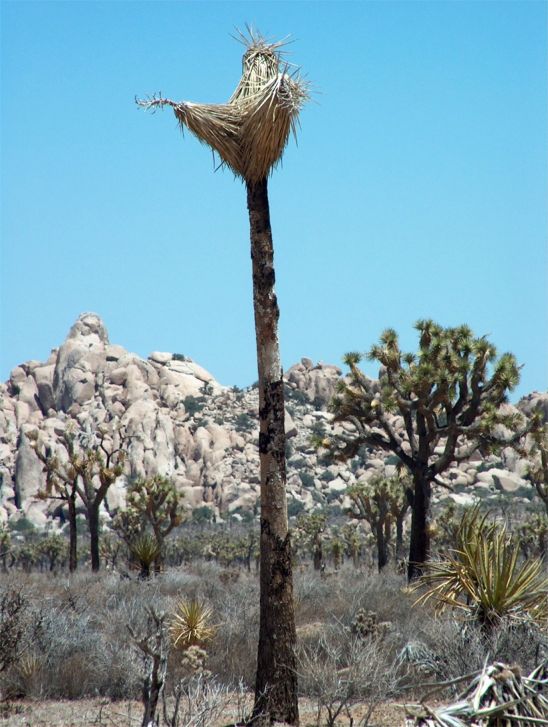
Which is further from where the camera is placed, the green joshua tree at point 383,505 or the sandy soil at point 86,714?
the green joshua tree at point 383,505

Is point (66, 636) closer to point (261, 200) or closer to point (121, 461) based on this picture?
point (261, 200)

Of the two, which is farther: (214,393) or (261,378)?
(214,393)

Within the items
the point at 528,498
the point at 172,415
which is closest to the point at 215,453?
the point at 172,415

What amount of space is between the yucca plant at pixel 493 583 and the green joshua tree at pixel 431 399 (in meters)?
9.67

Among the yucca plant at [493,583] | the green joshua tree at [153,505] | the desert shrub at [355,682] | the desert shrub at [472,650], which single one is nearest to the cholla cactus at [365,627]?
the desert shrub at [472,650]

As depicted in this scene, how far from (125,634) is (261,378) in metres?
5.33

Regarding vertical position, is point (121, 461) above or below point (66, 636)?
above

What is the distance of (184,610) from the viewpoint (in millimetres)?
13625

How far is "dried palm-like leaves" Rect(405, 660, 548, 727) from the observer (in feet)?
16.7

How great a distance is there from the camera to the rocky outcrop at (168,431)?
8419 centimetres

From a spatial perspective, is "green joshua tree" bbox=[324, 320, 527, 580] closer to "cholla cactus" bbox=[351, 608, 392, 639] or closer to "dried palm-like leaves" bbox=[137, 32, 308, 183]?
"cholla cactus" bbox=[351, 608, 392, 639]

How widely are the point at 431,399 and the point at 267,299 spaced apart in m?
11.0

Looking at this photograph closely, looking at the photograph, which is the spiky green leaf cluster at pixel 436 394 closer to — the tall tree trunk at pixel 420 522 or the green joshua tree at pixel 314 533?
the tall tree trunk at pixel 420 522

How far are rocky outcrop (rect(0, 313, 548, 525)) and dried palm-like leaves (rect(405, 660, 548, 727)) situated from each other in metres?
73.1
